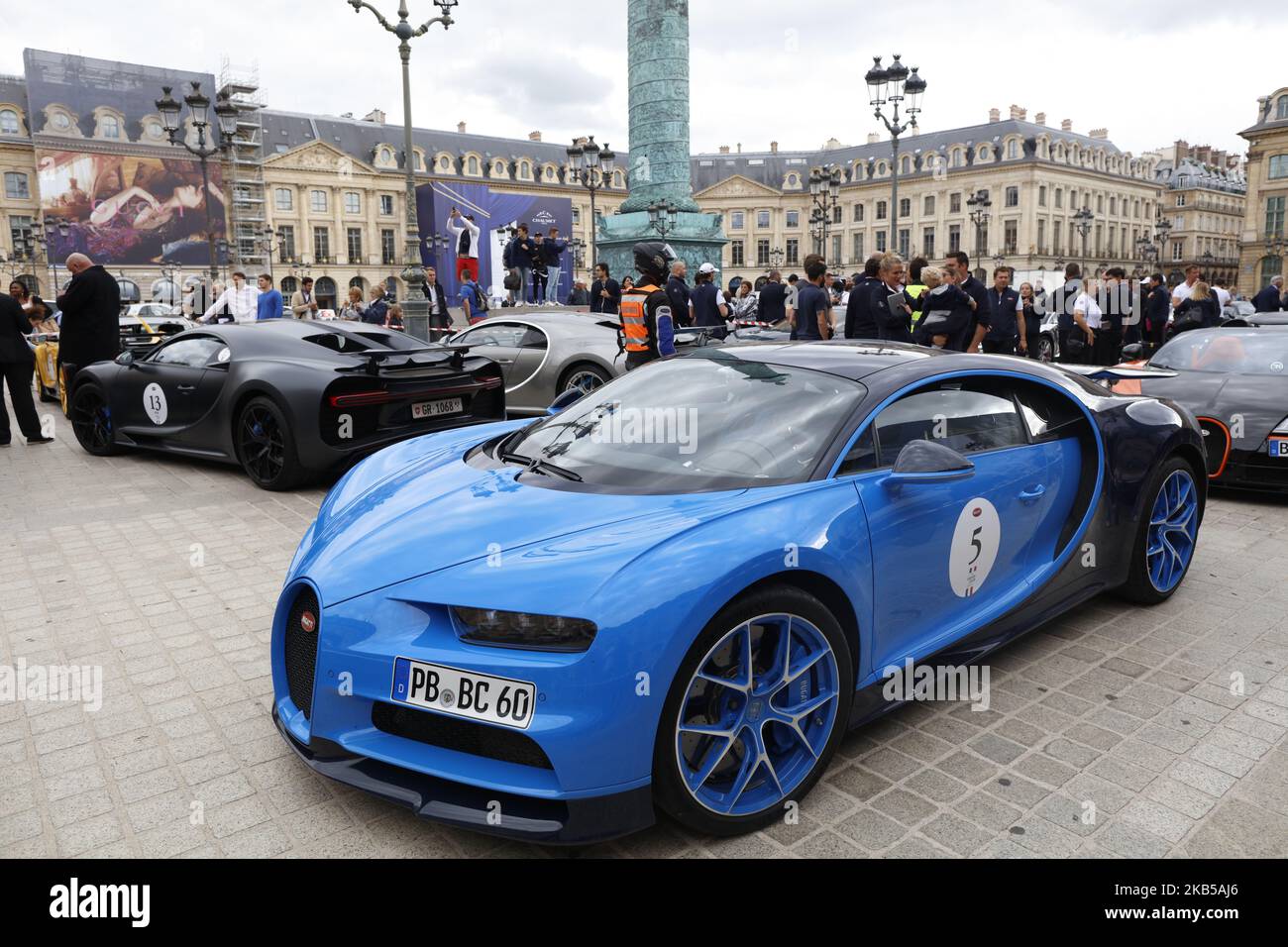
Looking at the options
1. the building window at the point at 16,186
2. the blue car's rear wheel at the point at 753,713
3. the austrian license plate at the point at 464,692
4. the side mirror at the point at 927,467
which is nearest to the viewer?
the austrian license plate at the point at 464,692

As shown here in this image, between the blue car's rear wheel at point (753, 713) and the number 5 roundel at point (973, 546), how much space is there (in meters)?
0.76

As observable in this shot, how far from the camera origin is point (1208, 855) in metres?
2.70

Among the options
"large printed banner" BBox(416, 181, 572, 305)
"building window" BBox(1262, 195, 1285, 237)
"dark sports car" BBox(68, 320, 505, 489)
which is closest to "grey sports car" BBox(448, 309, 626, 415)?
"dark sports car" BBox(68, 320, 505, 489)

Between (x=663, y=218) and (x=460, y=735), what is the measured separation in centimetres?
2223

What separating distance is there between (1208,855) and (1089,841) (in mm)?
325

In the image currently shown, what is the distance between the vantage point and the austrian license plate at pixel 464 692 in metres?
2.44

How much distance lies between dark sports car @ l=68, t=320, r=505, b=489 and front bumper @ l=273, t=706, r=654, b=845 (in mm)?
5414

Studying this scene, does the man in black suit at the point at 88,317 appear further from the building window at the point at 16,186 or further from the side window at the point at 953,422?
the building window at the point at 16,186

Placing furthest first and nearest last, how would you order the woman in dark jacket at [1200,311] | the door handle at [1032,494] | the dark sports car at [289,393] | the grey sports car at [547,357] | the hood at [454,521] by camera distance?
the woman in dark jacket at [1200,311] < the grey sports car at [547,357] < the dark sports car at [289,393] < the door handle at [1032,494] < the hood at [454,521]

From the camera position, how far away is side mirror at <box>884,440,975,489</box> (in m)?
3.10

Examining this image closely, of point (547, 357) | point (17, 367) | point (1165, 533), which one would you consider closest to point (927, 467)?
point (1165, 533)

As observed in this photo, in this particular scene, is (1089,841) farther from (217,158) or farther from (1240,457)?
(217,158)

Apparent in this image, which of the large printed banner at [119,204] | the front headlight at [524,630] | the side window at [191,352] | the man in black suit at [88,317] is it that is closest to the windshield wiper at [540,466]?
the front headlight at [524,630]

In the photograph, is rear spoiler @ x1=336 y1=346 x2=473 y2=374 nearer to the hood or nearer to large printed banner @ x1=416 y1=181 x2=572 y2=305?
the hood
